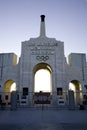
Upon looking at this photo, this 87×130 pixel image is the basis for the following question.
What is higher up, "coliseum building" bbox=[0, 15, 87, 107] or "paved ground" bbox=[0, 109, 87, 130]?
"coliseum building" bbox=[0, 15, 87, 107]

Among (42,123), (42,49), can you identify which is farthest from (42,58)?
(42,123)

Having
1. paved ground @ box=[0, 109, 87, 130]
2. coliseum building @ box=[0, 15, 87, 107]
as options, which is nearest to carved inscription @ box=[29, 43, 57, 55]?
coliseum building @ box=[0, 15, 87, 107]

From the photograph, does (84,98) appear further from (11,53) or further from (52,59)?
(11,53)

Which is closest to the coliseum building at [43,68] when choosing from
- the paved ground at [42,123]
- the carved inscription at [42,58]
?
the carved inscription at [42,58]

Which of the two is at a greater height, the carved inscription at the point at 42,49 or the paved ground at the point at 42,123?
the carved inscription at the point at 42,49

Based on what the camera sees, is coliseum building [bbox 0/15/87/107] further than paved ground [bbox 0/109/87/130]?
Yes

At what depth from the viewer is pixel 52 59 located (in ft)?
122

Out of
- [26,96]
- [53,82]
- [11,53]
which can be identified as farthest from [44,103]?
[11,53]

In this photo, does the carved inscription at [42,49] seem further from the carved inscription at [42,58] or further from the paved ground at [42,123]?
the paved ground at [42,123]

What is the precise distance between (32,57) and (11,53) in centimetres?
640

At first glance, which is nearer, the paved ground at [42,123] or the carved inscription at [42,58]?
the paved ground at [42,123]

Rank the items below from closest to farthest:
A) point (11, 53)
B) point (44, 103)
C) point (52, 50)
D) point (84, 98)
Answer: point (44, 103) < point (84, 98) < point (52, 50) < point (11, 53)

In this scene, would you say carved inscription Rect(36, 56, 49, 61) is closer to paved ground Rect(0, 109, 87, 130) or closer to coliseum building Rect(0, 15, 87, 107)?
coliseum building Rect(0, 15, 87, 107)

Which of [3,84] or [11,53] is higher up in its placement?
[11,53]
